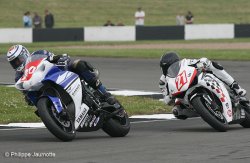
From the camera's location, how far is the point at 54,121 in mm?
9727

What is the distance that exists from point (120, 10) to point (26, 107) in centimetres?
3595

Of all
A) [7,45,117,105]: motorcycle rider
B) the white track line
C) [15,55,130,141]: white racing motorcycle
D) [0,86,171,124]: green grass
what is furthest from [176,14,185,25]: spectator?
[7,45,117,105]: motorcycle rider

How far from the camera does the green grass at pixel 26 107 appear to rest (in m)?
13.3

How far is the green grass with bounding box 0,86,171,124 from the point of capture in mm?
13336

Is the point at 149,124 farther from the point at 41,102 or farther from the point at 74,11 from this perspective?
the point at 74,11

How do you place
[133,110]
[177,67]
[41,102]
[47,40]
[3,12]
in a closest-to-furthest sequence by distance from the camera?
1. [41,102]
2. [177,67]
3. [133,110]
4. [47,40]
5. [3,12]

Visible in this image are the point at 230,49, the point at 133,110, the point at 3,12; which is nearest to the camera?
the point at 133,110

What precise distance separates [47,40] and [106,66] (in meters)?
12.7

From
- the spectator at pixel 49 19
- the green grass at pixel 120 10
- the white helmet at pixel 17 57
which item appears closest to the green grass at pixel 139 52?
the spectator at pixel 49 19

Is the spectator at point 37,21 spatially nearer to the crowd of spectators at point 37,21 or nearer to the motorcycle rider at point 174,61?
the crowd of spectators at point 37,21

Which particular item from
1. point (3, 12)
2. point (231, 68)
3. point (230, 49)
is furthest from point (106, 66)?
point (3, 12)

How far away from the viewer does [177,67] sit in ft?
37.5

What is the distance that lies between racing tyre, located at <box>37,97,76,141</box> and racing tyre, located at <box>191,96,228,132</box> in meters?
1.83

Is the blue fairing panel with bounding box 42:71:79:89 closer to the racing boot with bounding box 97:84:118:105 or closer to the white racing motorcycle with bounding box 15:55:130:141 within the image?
the white racing motorcycle with bounding box 15:55:130:141
